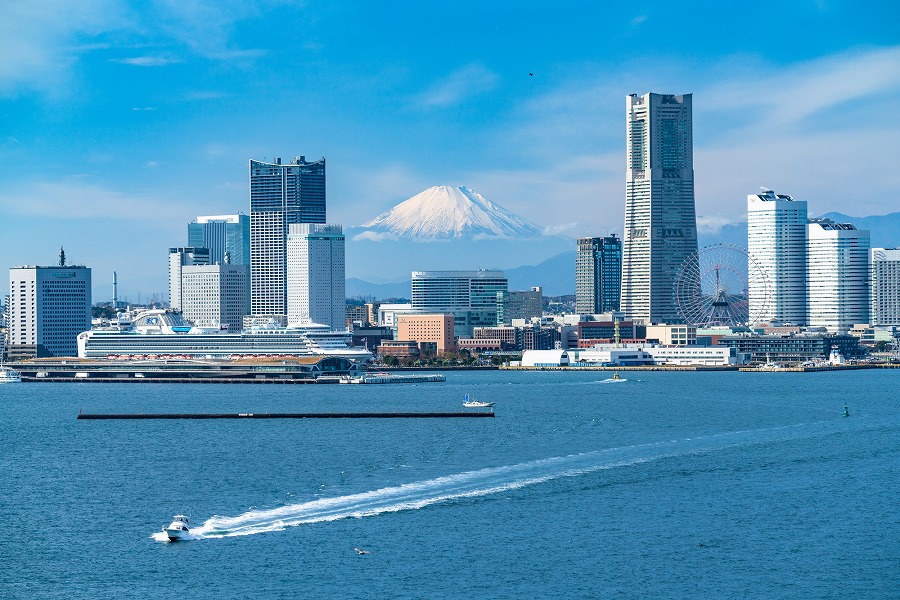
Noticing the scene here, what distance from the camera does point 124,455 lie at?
46.6 metres

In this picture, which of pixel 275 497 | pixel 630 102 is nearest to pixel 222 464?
pixel 275 497

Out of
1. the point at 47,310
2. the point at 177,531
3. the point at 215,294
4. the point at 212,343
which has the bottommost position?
the point at 177,531

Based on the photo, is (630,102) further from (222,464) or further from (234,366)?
(222,464)

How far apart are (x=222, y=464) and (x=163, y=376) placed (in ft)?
185

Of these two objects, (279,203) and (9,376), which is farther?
(279,203)

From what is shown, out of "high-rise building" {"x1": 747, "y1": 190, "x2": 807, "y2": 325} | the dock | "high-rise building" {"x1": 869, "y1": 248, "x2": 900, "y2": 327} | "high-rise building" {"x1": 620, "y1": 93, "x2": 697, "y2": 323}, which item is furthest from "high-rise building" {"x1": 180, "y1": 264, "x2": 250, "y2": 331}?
the dock

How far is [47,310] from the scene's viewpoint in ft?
420

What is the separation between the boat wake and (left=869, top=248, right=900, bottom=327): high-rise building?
142710 mm

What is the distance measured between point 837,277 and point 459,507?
154277 mm

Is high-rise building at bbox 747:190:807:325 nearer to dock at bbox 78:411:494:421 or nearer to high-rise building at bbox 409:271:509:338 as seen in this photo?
high-rise building at bbox 409:271:509:338

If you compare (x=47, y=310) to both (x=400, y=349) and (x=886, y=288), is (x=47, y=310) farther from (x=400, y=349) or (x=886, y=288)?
(x=886, y=288)

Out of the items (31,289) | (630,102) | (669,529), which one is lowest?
(669,529)

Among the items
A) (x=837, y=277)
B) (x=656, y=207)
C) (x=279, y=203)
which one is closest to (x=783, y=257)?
(x=837, y=277)

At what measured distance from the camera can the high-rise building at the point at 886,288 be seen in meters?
185
